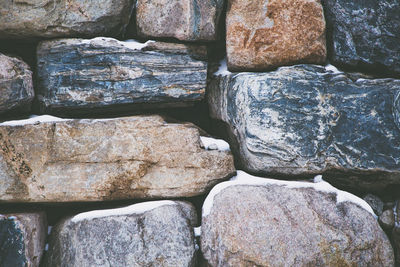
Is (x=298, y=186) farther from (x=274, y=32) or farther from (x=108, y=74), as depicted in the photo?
(x=108, y=74)

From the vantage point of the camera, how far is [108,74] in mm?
2016

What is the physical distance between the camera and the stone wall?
187 cm

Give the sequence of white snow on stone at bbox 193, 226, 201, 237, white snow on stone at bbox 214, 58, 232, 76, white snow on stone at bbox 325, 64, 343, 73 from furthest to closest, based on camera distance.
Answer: white snow on stone at bbox 214, 58, 232, 76, white snow on stone at bbox 325, 64, 343, 73, white snow on stone at bbox 193, 226, 201, 237

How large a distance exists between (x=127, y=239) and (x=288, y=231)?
0.95m

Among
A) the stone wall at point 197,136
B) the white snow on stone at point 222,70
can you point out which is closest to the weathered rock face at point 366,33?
the stone wall at point 197,136

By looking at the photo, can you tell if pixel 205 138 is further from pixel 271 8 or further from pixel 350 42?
pixel 350 42

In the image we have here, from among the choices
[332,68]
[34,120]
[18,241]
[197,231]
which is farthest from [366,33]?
[18,241]

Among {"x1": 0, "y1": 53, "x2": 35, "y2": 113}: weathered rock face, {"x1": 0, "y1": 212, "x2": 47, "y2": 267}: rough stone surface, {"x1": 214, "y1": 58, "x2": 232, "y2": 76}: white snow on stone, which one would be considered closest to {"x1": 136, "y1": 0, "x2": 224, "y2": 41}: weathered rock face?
{"x1": 214, "y1": 58, "x2": 232, "y2": 76}: white snow on stone

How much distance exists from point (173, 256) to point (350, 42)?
178 cm

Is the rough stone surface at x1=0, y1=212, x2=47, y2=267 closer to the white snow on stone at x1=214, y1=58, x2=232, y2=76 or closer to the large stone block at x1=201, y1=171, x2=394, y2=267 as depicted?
the large stone block at x1=201, y1=171, x2=394, y2=267

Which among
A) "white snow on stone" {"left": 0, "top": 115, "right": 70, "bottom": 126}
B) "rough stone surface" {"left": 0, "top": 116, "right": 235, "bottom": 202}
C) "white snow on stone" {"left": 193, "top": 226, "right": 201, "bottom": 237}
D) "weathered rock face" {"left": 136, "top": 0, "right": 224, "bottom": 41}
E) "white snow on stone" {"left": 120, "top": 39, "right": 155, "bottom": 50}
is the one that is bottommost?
"white snow on stone" {"left": 193, "top": 226, "right": 201, "bottom": 237}

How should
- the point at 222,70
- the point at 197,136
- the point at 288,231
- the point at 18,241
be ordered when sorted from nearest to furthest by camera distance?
the point at 18,241, the point at 288,231, the point at 197,136, the point at 222,70

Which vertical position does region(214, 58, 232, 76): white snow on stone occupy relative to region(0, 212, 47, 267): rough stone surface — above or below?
above

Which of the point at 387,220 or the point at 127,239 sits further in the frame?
the point at 387,220
